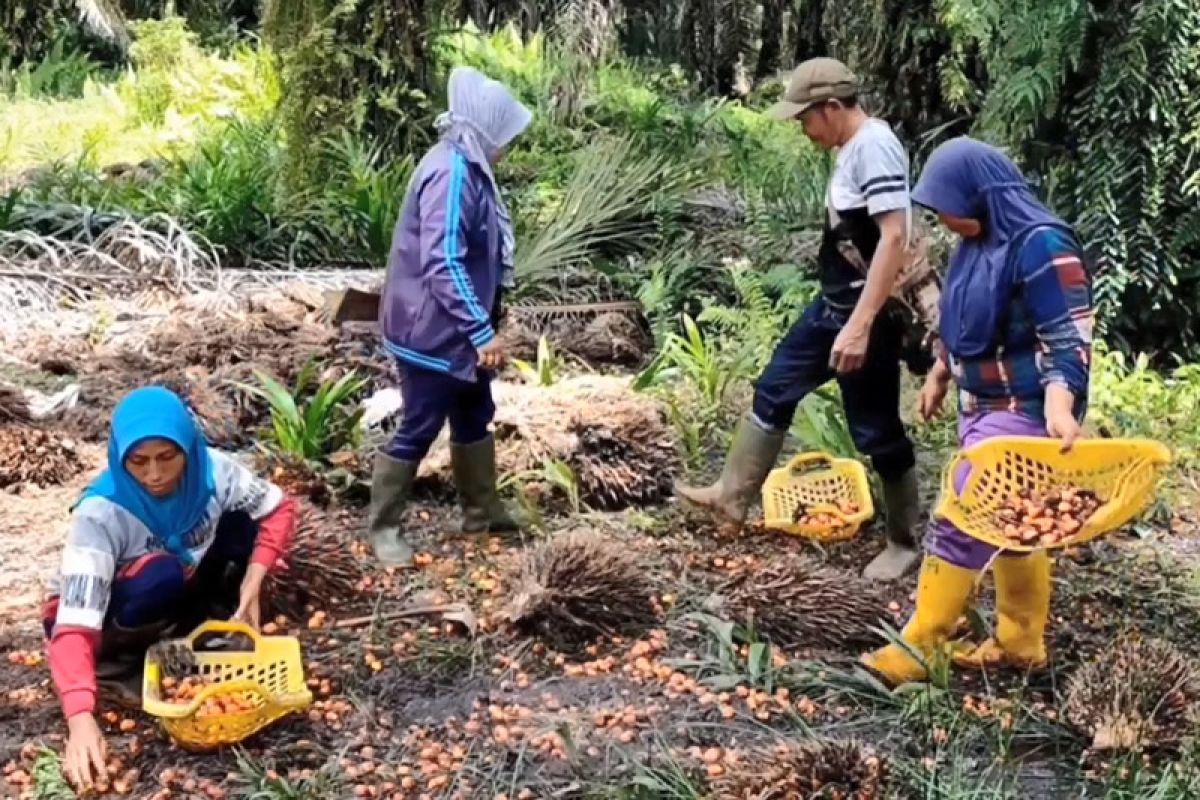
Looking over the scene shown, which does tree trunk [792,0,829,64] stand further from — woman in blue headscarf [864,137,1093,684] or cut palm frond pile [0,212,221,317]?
woman in blue headscarf [864,137,1093,684]

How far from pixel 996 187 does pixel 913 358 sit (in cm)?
99

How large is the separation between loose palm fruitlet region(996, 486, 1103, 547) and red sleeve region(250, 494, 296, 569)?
73.3 inches

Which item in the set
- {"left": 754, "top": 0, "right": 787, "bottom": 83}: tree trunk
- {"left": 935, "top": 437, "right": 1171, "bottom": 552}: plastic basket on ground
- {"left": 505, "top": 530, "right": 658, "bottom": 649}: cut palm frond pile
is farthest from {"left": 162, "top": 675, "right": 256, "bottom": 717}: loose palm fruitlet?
{"left": 754, "top": 0, "right": 787, "bottom": 83}: tree trunk

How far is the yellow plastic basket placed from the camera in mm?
3230

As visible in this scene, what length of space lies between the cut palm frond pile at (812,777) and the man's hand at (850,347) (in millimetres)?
1396

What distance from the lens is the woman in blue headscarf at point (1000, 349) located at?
3379mm

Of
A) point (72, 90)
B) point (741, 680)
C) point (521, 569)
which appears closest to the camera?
point (741, 680)

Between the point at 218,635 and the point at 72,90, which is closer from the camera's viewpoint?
the point at 218,635

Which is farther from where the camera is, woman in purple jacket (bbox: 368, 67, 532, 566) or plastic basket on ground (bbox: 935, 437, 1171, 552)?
woman in purple jacket (bbox: 368, 67, 532, 566)

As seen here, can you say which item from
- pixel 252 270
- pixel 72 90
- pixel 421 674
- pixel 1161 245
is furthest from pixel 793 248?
pixel 72 90

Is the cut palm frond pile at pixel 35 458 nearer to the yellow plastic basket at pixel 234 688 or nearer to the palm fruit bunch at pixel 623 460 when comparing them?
the palm fruit bunch at pixel 623 460

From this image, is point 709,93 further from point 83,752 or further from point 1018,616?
point 83,752

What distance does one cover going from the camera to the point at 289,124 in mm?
9180

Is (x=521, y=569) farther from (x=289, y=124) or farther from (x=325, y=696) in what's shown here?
(x=289, y=124)
